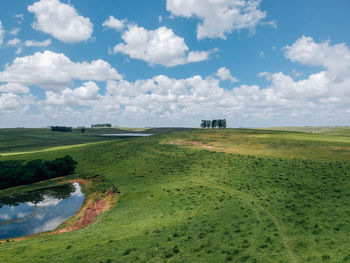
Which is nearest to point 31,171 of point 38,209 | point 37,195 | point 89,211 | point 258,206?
point 37,195

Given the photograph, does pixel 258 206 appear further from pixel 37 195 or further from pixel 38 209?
pixel 37 195

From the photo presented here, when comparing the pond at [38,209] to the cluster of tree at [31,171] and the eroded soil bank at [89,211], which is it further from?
the cluster of tree at [31,171]

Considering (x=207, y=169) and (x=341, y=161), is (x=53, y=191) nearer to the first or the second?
(x=207, y=169)

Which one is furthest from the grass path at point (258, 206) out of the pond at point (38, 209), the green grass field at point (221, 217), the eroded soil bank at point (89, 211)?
the pond at point (38, 209)

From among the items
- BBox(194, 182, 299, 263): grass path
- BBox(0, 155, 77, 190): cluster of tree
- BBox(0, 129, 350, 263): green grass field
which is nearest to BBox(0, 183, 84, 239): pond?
BBox(0, 129, 350, 263): green grass field

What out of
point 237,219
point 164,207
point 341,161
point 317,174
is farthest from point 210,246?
point 341,161

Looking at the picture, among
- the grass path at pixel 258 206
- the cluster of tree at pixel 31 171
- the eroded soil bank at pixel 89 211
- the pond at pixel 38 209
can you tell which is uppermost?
the grass path at pixel 258 206
